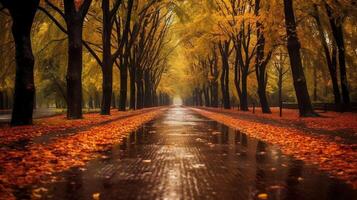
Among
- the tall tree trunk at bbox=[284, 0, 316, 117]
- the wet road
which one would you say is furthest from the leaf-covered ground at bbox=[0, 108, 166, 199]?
the tall tree trunk at bbox=[284, 0, 316, 117]

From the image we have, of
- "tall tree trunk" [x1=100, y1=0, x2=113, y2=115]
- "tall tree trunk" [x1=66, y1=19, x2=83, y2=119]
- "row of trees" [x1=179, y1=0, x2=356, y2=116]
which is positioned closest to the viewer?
"tall tree trunk" [x1=66, y1=19, x2=83, y2=119]

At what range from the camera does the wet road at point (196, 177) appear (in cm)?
544

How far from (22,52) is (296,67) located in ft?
47.0

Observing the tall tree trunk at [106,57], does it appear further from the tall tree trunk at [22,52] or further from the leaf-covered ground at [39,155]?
the leaf-covered ground at [39,155]

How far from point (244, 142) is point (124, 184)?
6619 mm

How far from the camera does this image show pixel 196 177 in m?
6.65

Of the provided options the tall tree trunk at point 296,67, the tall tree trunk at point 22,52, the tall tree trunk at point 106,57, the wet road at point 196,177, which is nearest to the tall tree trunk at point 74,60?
the tall tree trunk at point 22,52

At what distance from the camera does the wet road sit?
5441mm

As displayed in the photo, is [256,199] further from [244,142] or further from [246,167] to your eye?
[244,142]

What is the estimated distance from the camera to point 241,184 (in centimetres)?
610

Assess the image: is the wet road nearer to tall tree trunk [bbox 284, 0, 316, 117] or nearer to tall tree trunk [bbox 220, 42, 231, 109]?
tall tree trunk [bbox 284, 0, 316, 117]

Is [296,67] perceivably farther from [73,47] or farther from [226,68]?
[226,68]

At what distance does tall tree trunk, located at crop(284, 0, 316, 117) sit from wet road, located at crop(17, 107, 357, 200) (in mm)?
13849

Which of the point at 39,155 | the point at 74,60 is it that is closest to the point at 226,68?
the point at 74,60
